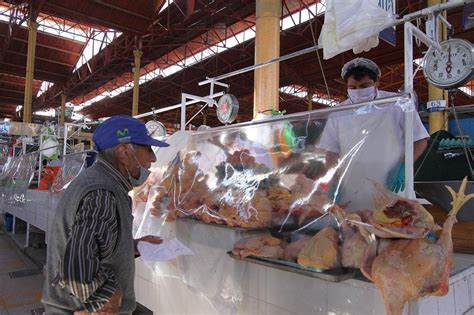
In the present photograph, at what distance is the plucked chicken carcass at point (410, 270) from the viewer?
1301mm

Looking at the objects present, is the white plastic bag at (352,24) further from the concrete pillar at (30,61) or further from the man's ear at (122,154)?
the concrete pillar at (30,61)

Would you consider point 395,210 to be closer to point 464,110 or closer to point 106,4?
point 464,110

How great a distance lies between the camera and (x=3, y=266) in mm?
6039

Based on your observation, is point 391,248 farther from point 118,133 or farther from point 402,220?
point 118,133

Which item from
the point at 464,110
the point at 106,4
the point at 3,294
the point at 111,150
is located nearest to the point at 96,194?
the point at 111,150

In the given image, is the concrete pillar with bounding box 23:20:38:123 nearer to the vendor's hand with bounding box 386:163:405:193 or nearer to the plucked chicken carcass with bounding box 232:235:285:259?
the plucked chicken carcass with bounding box 232:235:285:259

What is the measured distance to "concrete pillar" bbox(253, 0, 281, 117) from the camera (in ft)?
23.6

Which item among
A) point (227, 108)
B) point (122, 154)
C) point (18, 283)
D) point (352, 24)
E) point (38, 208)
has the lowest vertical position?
point (18, 283)

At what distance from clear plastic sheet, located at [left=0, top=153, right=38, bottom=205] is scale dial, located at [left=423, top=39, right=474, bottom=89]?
272 inches

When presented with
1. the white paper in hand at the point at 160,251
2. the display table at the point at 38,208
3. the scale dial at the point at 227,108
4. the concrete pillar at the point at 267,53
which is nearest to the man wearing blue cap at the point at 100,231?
the white paper in hand at the point at 160,251

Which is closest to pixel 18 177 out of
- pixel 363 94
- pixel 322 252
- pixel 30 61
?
pixel 30 61

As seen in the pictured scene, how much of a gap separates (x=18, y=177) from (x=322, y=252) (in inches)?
311

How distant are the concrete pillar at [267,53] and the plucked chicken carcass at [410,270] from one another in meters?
5.91

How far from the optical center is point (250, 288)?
198cm
